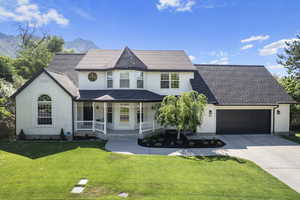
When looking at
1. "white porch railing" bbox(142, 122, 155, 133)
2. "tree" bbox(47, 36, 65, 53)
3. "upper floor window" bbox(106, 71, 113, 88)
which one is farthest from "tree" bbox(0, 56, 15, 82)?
"white porch railing" bbox(142, 122, 155, 133)

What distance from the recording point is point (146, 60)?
15953mm

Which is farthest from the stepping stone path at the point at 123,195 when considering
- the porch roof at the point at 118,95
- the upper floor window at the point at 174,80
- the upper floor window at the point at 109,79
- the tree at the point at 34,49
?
the tree at the point at 34,49

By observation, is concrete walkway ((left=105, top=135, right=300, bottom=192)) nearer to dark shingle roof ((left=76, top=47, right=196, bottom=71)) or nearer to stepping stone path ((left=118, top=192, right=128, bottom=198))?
stepping stone path ((left=118, top=192, right=128, bottom=198))

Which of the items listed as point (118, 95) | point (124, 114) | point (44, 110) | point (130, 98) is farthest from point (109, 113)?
point (44, 110)

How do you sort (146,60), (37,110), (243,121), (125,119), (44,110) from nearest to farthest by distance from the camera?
(37,110) → (44,110) → (125,119) → (243,121) → (146,60)

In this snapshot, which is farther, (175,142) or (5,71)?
(5,71)

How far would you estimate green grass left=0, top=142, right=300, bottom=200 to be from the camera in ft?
18.3

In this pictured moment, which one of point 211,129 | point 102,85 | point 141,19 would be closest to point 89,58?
point 102,85

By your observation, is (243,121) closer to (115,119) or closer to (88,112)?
(115,119)

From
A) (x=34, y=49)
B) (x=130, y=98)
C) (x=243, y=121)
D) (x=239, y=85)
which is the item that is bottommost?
(x=243, y=121)

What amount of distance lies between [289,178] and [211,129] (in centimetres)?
741

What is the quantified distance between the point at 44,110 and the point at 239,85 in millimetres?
17650

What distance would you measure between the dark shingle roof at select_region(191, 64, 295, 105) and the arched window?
40.7ft

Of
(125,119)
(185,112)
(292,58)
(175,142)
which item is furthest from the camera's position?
(292,58)
